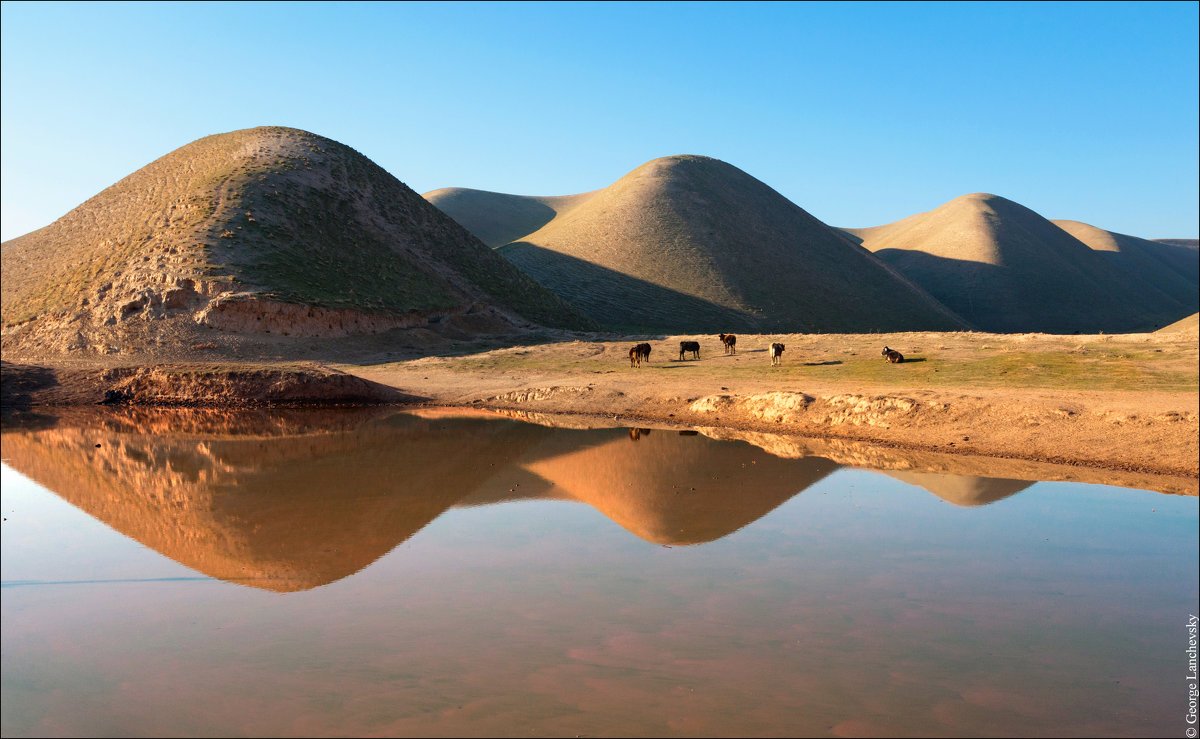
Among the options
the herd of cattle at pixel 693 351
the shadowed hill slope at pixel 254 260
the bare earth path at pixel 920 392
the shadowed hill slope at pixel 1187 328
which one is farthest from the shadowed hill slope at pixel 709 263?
the bare earth path at pixel 920 392

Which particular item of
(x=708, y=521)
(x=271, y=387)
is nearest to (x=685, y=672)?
(x=708, y=521)

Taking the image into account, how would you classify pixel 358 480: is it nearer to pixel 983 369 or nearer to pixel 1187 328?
pixel 983 369

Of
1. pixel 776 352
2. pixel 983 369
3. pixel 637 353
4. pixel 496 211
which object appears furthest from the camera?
pixel 496 211

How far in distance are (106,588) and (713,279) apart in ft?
276

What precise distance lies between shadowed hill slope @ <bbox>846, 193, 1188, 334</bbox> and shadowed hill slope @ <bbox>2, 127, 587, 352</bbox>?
2747 inches

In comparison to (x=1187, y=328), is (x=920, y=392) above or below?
below

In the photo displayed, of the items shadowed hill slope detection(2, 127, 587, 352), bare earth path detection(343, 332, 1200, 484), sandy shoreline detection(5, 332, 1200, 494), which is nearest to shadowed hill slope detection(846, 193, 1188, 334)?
shadowed hill slope detection(2, 127, 587, 352)

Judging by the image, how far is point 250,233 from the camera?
5759cm

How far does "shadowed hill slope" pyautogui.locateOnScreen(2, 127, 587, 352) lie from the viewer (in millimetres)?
50062

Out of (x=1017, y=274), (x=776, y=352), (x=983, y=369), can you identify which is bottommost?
(x=983, y=369)

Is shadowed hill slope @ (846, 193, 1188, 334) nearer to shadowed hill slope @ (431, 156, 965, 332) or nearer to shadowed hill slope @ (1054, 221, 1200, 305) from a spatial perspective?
shadowed hill slope @ (1054, 221, 1200, 305)

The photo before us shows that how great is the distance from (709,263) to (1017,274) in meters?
52.8

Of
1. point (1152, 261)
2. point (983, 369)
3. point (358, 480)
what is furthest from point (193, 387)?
point (1152, 261)

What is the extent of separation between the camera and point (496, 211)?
16925 cm
